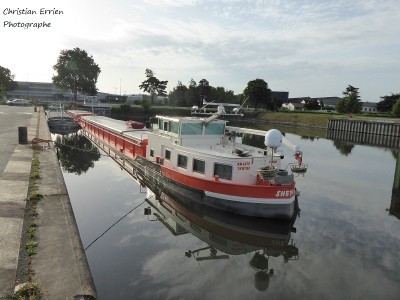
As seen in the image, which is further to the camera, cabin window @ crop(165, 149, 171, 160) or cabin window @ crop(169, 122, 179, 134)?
cabin window @ crop(165, 149, 171, 160)

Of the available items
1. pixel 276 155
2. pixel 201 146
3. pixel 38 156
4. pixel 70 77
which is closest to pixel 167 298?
pixel 276 155

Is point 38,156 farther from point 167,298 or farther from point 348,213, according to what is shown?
point 348,213

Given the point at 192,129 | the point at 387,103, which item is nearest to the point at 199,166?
the point at 192,129

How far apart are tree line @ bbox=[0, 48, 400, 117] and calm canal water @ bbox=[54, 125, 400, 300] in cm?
6190

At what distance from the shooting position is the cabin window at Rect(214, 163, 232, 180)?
627 inches

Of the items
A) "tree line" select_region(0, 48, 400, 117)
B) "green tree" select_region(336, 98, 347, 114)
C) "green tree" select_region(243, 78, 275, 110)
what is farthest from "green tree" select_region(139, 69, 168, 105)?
"green tree" select_region(336, 98, 347, 114)

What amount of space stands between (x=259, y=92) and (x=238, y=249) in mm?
108627

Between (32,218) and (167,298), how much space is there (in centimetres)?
520

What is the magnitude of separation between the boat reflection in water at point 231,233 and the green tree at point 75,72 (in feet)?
299

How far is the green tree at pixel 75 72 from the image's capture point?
99.9 meters

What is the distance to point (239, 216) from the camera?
15766mm

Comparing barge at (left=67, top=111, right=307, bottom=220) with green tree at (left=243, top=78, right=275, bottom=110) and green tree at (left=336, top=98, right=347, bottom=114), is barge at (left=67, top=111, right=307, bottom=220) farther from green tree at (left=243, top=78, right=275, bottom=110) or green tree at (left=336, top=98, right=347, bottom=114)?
green tree at (left=243, top=78, right=275, bottom=110)

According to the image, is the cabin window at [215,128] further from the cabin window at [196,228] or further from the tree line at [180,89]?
the tree line at [180,89]

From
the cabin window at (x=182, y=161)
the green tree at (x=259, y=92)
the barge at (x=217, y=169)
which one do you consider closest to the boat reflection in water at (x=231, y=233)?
the barge at (x=217, y=169)
